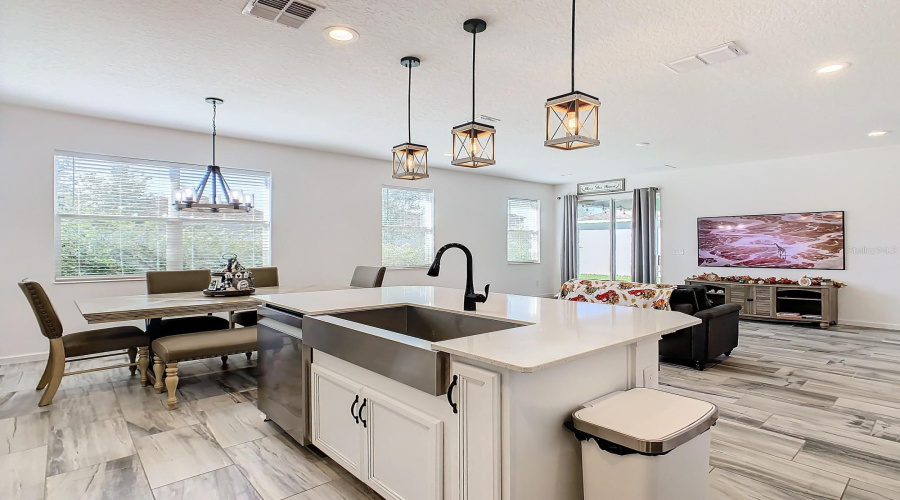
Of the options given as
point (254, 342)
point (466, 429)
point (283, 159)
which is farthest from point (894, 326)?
point (283, 159)

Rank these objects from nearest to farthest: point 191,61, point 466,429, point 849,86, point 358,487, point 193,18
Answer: point 466,429
point 358,487
point 193,18
point 191,61
point 849,86

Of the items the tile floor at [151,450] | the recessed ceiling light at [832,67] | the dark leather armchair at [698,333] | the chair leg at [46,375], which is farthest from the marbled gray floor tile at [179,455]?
the recessed ceiling light at [832,67]

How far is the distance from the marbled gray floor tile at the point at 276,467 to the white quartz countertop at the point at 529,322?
31.3 inches

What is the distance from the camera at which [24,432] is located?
2.72 meters

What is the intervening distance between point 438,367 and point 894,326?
7.67 metres

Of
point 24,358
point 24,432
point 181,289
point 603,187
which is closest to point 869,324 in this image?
point 603,187

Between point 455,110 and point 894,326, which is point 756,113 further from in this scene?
point 894,326

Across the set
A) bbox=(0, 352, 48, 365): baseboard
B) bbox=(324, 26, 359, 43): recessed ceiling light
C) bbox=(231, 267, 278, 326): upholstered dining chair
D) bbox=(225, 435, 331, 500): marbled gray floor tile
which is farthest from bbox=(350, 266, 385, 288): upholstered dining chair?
bbox=(0, 352, 48, 365): baseboard

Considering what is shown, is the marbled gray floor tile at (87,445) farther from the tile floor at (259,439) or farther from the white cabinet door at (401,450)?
the white cabinet door at (401,450)

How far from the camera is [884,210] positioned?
6.13 m

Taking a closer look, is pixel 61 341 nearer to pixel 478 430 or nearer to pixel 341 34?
pixel 341 34

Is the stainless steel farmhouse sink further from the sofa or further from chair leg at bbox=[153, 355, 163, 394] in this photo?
the sofa

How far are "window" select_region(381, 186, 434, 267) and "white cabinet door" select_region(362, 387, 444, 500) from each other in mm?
5195

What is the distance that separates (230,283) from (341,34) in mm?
2375
